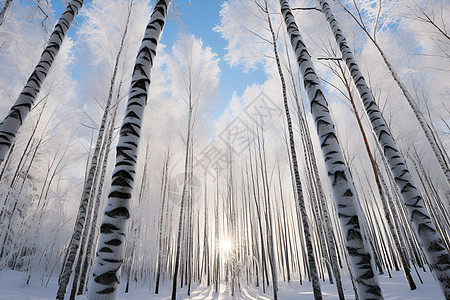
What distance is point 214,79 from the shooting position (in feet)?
41.0

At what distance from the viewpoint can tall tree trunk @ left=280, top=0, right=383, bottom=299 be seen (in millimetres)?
1586

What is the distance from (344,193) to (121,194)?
5.60 ft

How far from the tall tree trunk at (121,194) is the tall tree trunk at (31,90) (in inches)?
60.7

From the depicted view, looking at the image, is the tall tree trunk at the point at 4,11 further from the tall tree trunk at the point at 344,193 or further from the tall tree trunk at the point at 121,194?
the tall tree trunk at the point at 344,193

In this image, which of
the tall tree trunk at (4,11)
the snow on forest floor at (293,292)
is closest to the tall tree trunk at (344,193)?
the snow on forest floor at (293,292)

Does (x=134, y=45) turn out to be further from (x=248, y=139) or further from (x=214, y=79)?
(x=248, y=139)

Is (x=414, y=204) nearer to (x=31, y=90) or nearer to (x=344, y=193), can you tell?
(x=344, y=193)

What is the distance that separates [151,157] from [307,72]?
14.3 m

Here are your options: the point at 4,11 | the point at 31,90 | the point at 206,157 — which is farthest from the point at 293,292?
the point at 4,11

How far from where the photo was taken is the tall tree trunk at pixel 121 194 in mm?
1216

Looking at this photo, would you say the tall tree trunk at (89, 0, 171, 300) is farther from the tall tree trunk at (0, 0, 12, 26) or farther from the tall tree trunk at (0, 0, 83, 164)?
the tall tree trunk at (0, 0, 12, 26)

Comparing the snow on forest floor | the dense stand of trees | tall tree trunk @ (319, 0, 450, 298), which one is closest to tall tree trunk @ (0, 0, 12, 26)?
the dense stand of trees

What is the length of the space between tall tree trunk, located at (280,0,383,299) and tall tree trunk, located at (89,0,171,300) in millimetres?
1630

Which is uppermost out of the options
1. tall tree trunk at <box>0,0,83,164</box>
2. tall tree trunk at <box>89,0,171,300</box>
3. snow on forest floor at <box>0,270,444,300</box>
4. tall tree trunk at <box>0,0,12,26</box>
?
tall tree trunk at <box>0,0,12,26</box>
